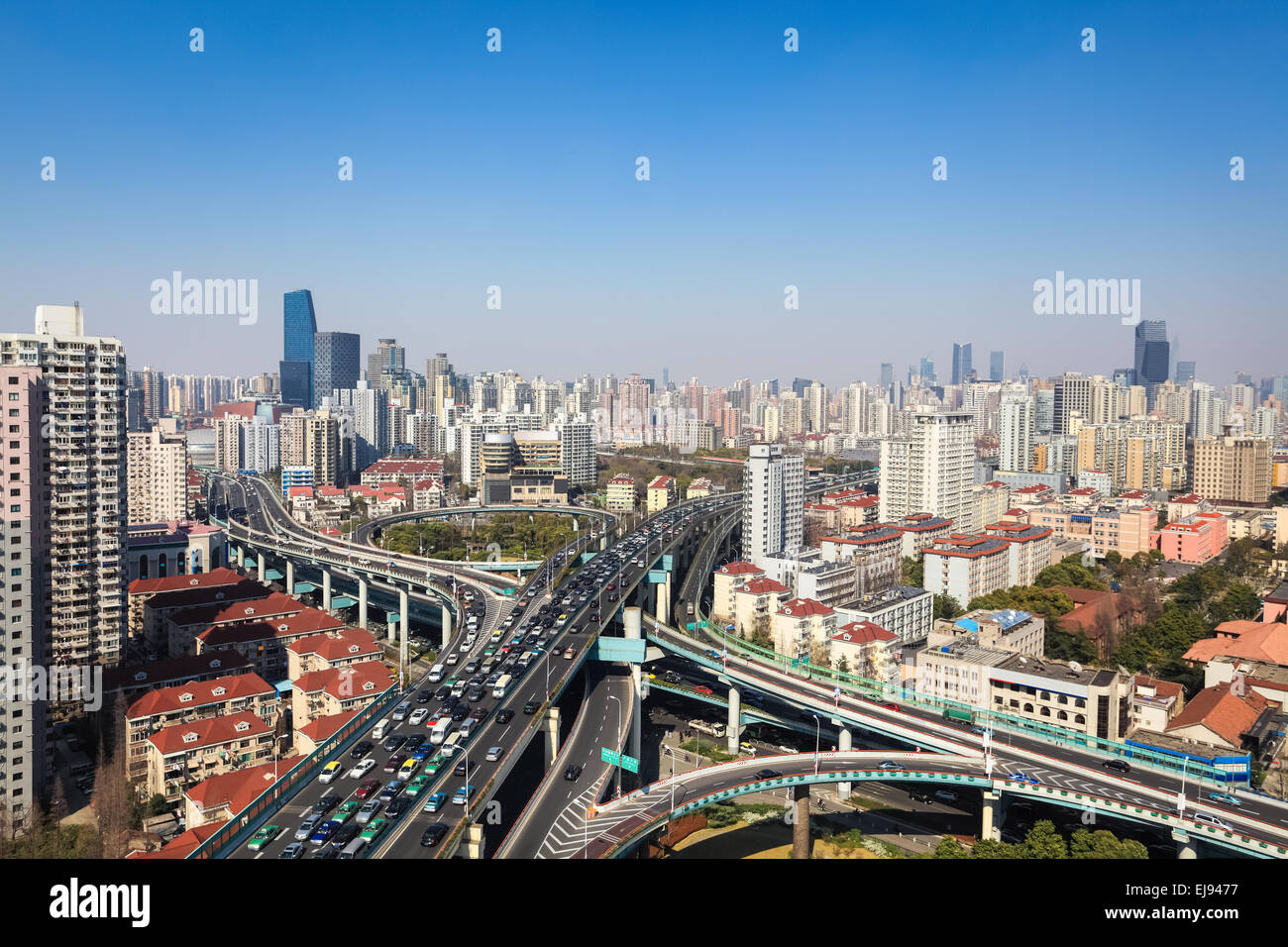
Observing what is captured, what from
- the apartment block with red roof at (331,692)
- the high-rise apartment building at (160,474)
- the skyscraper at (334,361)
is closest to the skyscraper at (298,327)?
the skyscraper at (334,361)

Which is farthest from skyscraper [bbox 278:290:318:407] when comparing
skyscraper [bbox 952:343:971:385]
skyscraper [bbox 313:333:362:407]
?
skyscraper [bbox 952:343:971:385]

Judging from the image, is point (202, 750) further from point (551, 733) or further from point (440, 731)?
point (551, 733)

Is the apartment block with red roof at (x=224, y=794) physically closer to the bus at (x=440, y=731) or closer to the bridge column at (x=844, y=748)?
the bus at (x=440, y=731)

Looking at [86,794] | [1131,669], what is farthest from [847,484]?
[86,794]

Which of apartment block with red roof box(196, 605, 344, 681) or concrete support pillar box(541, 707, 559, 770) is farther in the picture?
apartment block with red roof box(196, 605, 344, 681)

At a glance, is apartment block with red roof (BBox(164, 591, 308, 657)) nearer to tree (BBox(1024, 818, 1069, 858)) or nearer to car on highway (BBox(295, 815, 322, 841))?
car on highway (BBox(295, 815, 322, 841))

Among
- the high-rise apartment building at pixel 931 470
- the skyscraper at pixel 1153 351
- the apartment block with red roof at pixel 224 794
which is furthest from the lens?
the skyscraper at pixel 1153 351
